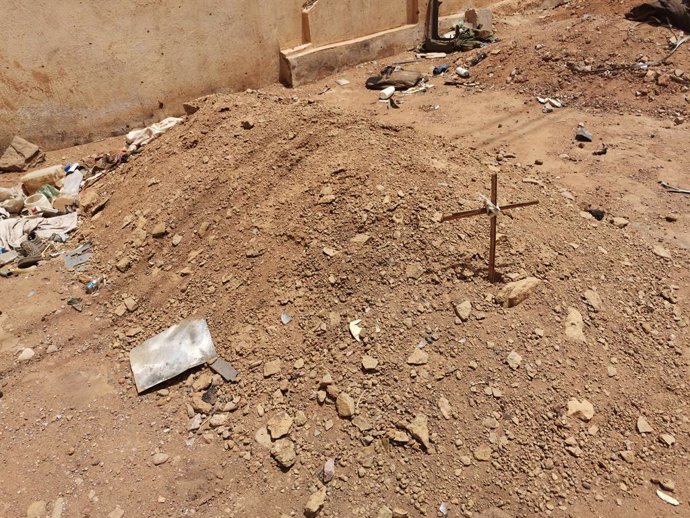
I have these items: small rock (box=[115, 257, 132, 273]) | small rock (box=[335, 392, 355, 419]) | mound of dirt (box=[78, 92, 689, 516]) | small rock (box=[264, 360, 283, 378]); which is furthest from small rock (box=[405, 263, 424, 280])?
small rock (box=[115, 257, 132, 273])

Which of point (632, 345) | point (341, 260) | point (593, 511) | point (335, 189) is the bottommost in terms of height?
point (593, 511)

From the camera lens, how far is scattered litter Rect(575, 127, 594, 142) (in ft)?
17.3

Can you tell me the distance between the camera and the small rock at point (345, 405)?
8.55 ft

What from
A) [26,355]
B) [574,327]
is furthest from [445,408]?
[26,355]

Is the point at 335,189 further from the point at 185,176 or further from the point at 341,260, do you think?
the point at 185,176

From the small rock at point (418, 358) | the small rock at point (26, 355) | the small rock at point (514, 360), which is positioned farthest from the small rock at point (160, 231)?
the small rock at point (514, 360)

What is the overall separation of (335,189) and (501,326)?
1.42m

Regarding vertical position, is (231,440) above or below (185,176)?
below

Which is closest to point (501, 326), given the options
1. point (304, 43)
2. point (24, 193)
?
point (24, 193)

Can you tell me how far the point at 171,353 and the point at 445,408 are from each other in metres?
1.71

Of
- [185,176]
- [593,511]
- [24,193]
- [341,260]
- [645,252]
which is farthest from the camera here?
[24,193]

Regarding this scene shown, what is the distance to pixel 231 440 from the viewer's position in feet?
8.81

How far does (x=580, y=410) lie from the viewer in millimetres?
2531

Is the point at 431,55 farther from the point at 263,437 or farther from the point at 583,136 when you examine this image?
the point at 263,437
